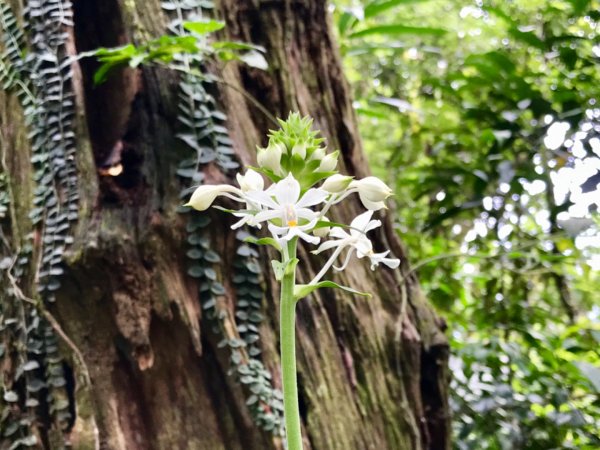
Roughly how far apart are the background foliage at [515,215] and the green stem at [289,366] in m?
1.21

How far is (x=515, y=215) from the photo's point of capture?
285 centimetres

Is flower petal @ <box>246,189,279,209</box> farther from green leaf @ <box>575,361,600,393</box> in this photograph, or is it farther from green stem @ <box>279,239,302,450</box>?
green leaf @ <box>575,361,600,393</box>

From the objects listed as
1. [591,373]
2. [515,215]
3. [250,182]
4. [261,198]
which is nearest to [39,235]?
[250,182]

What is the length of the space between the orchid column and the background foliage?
1.10 metres

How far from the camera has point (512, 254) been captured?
6.83 ft

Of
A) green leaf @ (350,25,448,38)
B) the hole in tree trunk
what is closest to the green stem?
the hole in tree trunk

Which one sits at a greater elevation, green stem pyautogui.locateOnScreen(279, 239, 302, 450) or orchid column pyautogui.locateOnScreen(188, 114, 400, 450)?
orchid column pyautogui.locateOnScreen(188, 114, 400, 450)

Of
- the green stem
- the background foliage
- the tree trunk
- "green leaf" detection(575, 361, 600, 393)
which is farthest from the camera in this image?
the background foliage

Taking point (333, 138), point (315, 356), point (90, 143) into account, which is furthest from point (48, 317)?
point (333, 138)

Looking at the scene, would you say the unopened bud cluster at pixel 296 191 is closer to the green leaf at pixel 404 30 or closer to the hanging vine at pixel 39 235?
the hanging vine at pixel 39 235

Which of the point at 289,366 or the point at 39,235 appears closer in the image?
the point at 289,366

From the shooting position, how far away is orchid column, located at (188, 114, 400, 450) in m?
0.78

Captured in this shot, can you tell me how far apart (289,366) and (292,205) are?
217mm

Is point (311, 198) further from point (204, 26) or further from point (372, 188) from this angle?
point (204, 26)
